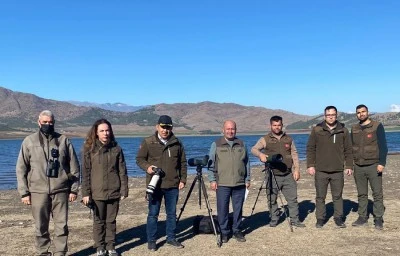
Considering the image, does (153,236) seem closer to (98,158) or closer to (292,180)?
(98,158)

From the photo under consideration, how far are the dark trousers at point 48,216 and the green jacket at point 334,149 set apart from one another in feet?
18.8

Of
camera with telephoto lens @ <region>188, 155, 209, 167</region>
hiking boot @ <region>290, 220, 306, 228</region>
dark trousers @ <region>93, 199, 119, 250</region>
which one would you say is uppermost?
camera with telephoto lens @ <region>188, 155, 209, 167</region>

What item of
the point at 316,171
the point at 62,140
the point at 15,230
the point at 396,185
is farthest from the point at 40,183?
the point at 396,185

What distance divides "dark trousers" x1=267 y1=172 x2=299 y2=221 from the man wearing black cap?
2.73 meters

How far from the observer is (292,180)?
9812 millimetres

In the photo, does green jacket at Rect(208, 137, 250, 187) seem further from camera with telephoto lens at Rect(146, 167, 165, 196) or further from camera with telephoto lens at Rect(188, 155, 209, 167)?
camera with telephoto lens at Rect(146, 167, 165, 196)

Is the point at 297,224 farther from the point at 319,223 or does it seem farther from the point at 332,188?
the point at 332,188

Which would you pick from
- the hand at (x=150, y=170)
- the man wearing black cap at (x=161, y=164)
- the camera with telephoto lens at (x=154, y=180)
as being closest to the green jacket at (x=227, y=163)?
the man wearing black cap at (x=161, y=164)

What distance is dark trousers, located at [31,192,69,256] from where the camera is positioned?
7.10m

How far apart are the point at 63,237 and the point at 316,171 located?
5813mm

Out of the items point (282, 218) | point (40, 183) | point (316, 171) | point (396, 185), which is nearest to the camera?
point (40, 183)

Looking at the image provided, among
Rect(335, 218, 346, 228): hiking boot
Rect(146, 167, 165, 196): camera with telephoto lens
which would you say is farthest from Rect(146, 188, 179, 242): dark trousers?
Rect(335, 218, 346, 228): hiking boot

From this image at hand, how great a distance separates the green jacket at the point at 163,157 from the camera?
8.19m

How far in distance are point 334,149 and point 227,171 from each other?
8.86 ft
